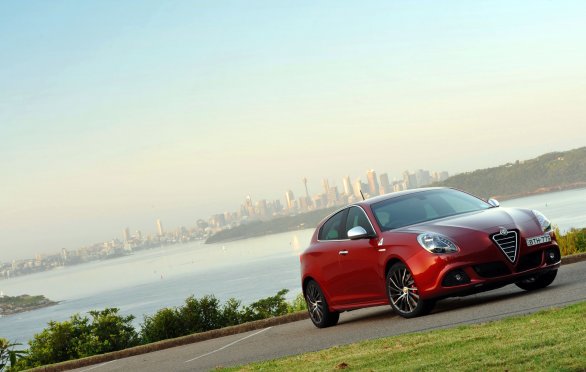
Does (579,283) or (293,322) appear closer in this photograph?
(579,283)

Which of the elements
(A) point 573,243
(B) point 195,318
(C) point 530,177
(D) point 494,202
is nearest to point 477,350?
(D) point 494,202

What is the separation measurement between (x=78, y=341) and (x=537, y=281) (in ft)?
33.7

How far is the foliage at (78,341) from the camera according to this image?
64.6ft

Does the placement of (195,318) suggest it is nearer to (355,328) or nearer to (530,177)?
(355,328)

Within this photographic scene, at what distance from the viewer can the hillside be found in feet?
438

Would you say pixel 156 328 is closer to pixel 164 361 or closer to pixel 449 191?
pixel 164 361

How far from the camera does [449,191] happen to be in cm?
1396

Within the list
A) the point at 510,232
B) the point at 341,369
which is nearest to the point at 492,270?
the point at 510,232

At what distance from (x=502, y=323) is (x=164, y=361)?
6.74 meters

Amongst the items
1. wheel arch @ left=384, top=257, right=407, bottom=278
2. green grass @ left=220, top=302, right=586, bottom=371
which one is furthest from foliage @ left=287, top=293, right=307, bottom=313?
green grass @ left=220, top=302, right=586, bottom=371

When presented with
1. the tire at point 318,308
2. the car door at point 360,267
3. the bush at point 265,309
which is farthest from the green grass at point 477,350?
the bush at point 265,309

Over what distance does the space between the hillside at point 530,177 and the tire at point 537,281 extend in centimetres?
11363

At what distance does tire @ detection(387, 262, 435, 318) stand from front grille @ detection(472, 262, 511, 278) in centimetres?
79

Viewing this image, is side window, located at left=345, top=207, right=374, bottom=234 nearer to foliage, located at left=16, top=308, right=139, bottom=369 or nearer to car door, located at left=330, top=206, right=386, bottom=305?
car door, located at left=330, top=206, right=386, bottom=305
